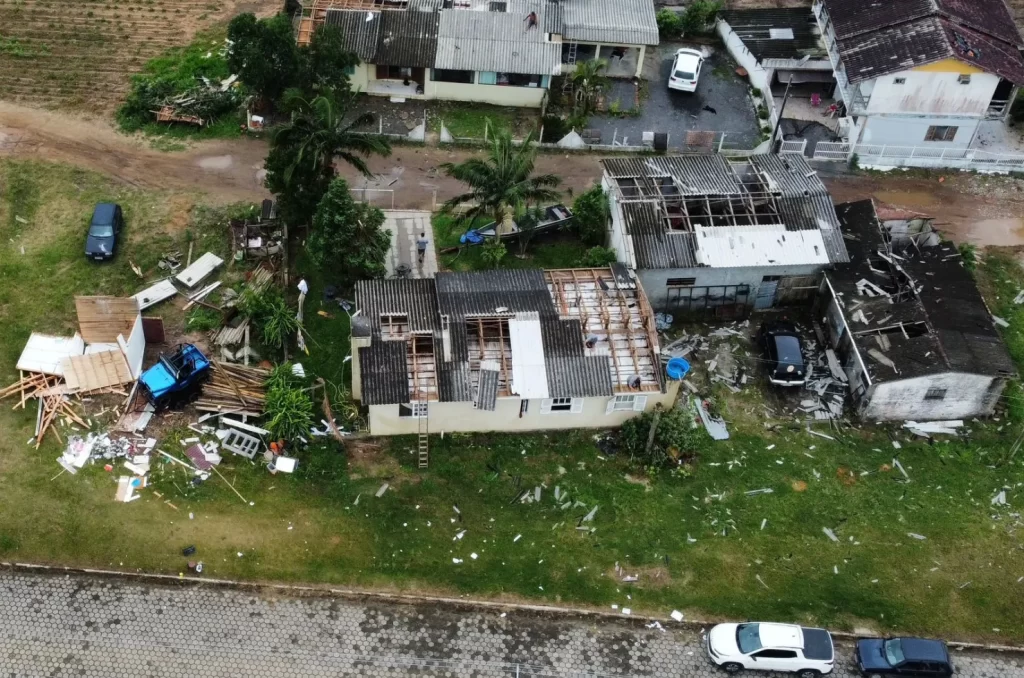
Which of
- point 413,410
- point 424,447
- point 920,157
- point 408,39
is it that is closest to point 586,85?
point 408,39

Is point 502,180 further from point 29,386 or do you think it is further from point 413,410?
point 29,386

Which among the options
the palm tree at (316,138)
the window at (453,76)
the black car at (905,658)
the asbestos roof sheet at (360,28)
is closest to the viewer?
the black car at (905,658)

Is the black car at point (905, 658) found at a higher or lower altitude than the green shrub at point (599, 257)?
lower

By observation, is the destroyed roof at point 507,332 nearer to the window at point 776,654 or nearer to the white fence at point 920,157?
the window at point 776,654

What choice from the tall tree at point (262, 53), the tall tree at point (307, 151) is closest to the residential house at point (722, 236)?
the tall tree at point (307, 151)

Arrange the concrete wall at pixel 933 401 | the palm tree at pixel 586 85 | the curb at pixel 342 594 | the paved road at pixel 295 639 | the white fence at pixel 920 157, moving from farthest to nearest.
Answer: the palm tree at pixel 586 85 → the white fence at pixel 920 157 → the concrete wall at pixel 933 401 → the curb at pixel 342 594 → the paved road at pixel 295 639

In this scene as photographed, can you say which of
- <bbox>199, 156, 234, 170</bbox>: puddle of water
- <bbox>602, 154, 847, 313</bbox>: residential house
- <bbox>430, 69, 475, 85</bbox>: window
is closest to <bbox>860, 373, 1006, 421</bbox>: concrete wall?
<bbox>602, 154, 847, 313</bbox>: residential house
